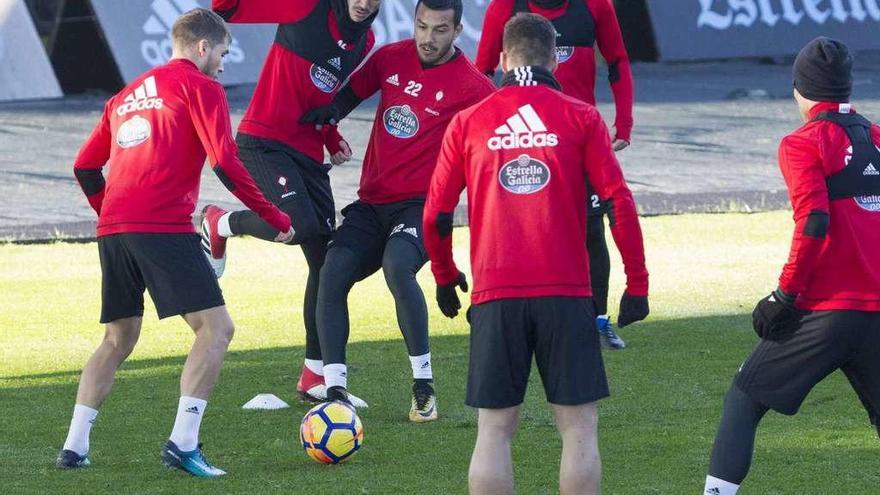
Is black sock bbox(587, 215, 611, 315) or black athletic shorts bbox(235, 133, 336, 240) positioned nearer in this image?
black athletic shorts bbox(235, 133, 336, 240)

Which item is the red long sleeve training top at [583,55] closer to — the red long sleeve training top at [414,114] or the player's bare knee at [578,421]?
the red long sleeve training top at [414,114]

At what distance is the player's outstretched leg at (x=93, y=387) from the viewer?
263 inches

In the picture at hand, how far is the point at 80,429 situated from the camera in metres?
6.69

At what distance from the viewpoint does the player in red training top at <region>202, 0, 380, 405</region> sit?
321 inches

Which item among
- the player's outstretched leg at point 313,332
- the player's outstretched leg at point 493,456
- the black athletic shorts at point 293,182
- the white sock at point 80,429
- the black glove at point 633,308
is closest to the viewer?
the player's outstretched leg at point 493,456

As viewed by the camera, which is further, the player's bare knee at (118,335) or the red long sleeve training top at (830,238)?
the player's bare knee at (118,335)

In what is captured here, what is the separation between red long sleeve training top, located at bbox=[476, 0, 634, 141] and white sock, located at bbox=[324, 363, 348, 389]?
228cm

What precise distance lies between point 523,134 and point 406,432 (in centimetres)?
260

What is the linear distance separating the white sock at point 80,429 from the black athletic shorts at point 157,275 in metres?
0.40

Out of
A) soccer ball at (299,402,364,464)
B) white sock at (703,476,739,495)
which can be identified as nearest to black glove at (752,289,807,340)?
white sock at (703,476,739,495)

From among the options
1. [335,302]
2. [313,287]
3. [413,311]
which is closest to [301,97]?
[313,287]

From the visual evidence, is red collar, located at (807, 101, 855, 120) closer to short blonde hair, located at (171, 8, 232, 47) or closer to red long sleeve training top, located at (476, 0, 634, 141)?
short blonde hair, located at (171, 8, 232, 47)

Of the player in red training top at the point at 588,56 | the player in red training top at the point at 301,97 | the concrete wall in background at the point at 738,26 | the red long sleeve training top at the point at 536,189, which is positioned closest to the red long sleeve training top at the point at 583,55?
the player in red training top at the point at 588,56

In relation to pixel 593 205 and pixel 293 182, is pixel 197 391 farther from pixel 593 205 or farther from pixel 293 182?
pixel 593 205
